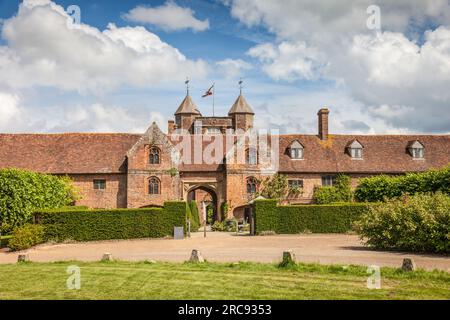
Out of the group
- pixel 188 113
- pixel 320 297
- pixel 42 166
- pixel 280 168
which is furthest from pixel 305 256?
pixel 188 113

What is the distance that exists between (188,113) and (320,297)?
197 ft

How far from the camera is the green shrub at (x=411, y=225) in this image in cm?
1858

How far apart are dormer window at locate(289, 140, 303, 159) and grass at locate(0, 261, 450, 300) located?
29.7 m

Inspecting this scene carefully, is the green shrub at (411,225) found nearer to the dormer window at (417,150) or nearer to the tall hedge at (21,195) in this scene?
the tall hedge at (21,195)

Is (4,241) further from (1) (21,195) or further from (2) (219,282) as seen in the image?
(2) (219,282)

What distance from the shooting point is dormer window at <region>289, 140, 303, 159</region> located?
145ft

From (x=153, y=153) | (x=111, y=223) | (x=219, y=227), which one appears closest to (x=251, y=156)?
(x=219, y=227)

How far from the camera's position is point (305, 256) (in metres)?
18.2

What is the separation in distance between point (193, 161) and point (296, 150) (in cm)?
956

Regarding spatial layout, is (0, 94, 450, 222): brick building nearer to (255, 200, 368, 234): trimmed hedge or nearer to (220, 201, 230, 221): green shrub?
(220, 201, 230, 221): green shrub

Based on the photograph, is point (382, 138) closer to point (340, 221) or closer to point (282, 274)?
point (340, 221)

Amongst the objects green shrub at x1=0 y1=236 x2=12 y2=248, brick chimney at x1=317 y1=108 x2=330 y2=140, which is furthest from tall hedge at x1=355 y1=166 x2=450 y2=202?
green shrub at x1=0 y1=236 x2=12 y2=248

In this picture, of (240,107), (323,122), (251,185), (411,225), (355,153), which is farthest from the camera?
(240,107)

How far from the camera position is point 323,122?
151 ft
